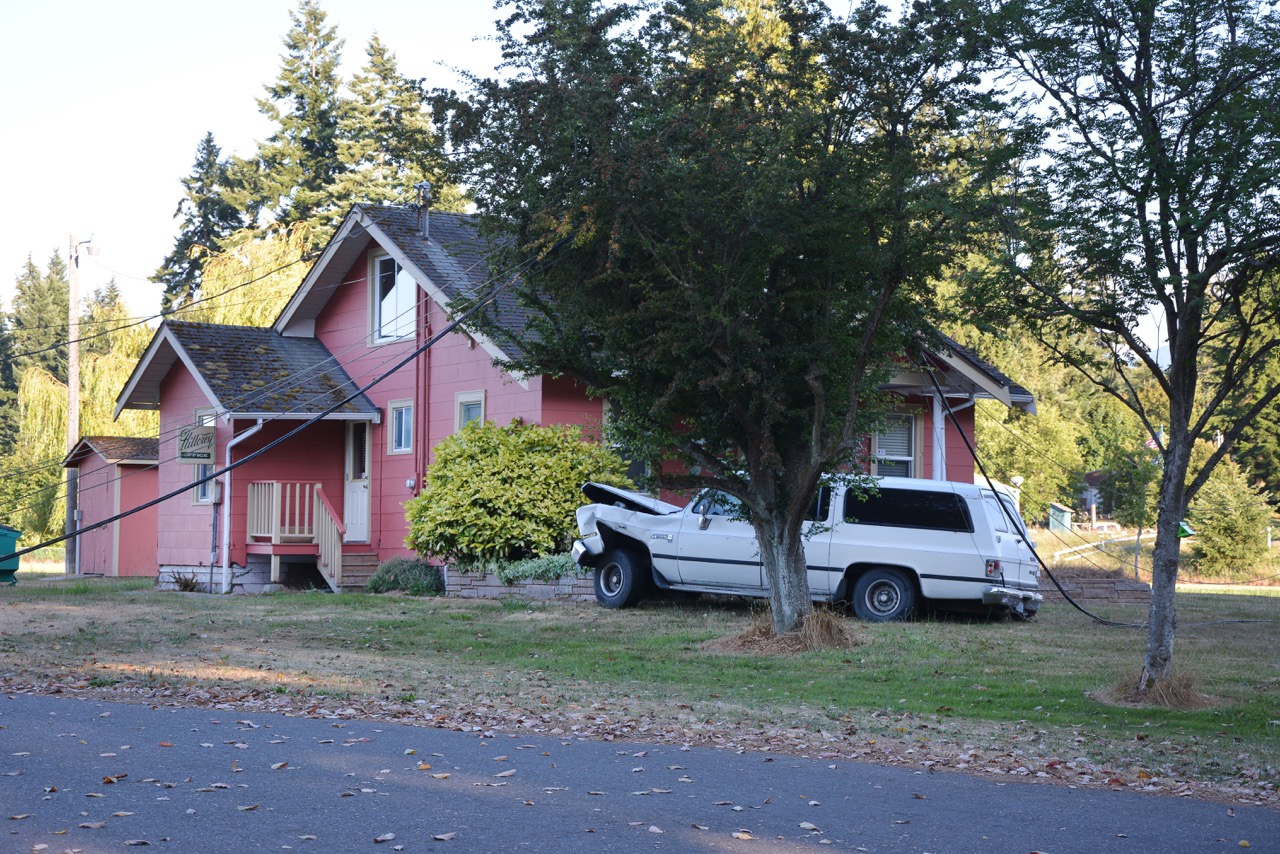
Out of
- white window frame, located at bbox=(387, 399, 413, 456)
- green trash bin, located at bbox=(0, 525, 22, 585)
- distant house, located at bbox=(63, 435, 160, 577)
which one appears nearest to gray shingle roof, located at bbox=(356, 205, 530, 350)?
white window frame, located at bbox=(387, 399, 413, 456)

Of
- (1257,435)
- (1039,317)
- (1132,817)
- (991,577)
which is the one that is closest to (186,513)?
(991,577)

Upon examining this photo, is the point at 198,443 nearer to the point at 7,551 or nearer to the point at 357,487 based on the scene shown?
the point at 357,487

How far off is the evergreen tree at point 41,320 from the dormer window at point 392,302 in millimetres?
62369

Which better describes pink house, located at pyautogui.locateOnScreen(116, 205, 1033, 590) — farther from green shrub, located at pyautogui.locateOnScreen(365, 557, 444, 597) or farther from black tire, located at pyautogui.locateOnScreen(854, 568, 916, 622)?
black tire, located at pyautogui.locateOnScreen(854, 568, 916, 622)

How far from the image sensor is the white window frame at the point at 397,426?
81.2ft

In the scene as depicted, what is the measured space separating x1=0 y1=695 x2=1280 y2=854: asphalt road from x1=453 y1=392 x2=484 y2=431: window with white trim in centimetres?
1430

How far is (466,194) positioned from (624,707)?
6.40 m

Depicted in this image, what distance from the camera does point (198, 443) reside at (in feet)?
83.0

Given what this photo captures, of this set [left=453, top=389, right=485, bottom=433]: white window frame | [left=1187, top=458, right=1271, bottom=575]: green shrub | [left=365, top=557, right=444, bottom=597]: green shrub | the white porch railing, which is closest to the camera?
[left=365, top=557, right=444, bottom=597]: green shrub

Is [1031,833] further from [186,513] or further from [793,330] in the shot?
[186,513]

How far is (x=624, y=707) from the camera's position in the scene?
10.5 meters

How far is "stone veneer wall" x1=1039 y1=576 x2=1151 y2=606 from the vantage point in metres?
21.5

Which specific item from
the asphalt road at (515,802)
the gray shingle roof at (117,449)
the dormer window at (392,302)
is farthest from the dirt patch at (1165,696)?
the gray shingle roof at (117,449)

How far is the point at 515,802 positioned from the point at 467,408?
55.1ft
